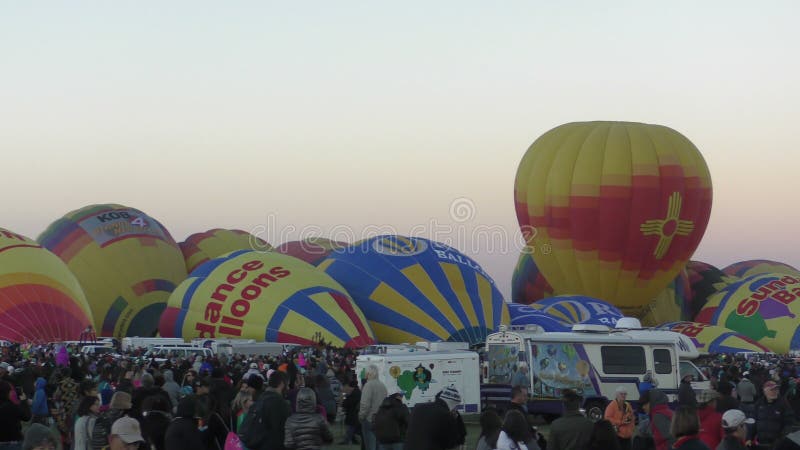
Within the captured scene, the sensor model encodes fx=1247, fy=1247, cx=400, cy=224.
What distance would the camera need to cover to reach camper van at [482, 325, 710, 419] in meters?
20.8

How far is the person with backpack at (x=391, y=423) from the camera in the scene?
11.6 meters

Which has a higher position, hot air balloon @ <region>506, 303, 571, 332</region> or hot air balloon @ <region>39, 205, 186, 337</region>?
hot air balloon @ <region>39, 205, 186, 337</region>

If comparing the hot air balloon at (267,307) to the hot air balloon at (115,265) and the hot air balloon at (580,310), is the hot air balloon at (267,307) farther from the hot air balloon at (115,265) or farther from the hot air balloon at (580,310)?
the hot air balloon at (580,310)

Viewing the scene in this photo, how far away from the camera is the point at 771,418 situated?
11516 mm

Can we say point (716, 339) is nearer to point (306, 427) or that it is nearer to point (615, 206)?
point (615, 206)

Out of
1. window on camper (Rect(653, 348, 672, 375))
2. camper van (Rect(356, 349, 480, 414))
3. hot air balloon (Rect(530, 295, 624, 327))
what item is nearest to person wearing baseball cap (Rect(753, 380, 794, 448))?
camper van (Rect(356, 349, 480, 414))

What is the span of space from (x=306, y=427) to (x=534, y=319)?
2673 cm

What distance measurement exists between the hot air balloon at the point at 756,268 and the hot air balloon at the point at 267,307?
32.5m

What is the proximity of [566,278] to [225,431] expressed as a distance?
34500mm

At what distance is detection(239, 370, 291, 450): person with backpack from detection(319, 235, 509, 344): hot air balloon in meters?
23.1

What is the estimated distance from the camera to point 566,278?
4328 cm

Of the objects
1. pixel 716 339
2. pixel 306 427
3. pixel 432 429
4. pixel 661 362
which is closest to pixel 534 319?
pixel 716 339

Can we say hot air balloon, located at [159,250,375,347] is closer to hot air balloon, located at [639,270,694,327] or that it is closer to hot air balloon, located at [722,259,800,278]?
hot air balloon, located at [639,270,694,327]

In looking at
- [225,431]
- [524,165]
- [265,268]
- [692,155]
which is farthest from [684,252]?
[225,431]
